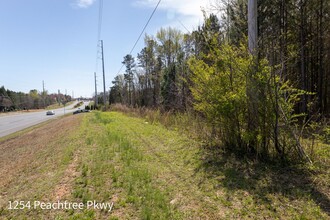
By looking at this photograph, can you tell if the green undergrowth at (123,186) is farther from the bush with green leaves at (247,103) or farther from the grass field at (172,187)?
the bush with green leaves at (247,103)

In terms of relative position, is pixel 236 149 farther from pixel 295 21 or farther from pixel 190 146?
pixel 295 21

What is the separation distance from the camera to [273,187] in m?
3.14

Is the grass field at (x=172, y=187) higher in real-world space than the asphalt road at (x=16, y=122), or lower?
higher

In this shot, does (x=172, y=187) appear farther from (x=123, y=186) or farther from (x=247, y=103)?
(x=247, y=103)

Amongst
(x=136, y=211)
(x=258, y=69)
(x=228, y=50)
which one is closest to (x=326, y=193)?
(x=258, y=69)

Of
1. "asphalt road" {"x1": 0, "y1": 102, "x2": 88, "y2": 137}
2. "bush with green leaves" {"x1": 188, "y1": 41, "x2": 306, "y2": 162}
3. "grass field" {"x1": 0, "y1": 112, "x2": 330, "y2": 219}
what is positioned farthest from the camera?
"asphalt road" {"x1": 0, "y1": 102, "x2": 88, "y2": 137}

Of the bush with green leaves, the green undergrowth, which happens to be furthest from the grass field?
the bush with green leaves

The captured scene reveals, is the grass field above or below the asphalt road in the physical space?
above

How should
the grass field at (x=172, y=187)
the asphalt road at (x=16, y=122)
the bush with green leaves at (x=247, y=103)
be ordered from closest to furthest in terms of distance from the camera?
the grass field at (x=172, y=187) < the bush with green leaves at (x=247, y=103) < the asphalt road at (x=16, y=122)

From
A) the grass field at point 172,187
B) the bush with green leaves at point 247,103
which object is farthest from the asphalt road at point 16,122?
the bush with green leaves at point 247,103

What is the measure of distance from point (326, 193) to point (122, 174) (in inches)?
128

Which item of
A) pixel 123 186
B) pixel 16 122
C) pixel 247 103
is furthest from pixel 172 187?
pixel 16 122

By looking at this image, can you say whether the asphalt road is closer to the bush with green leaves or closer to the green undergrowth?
the green undergrowth

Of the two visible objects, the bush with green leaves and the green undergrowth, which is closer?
the green undergrowth
